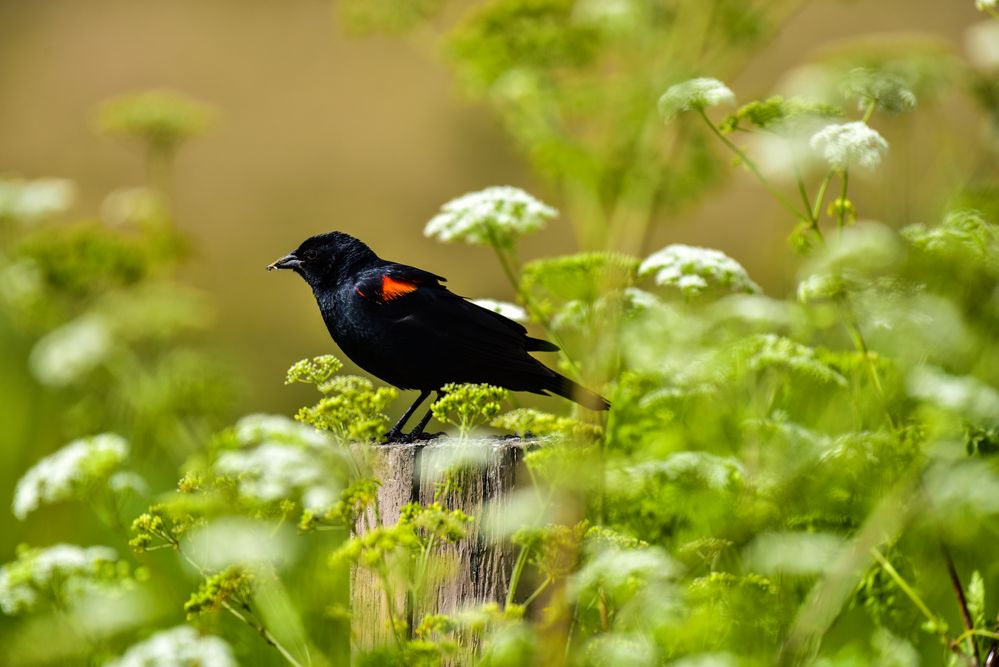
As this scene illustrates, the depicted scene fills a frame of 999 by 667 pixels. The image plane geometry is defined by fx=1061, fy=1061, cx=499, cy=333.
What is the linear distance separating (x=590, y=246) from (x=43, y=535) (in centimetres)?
247

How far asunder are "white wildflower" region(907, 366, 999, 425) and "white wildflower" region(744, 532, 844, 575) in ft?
1.46

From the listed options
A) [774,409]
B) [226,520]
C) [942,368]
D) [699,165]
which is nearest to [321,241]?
[226,520]

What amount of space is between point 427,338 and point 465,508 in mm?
539

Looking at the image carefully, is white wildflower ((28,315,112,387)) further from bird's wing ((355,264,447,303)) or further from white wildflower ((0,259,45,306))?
bird's wing ((355,264,447,303))

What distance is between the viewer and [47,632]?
11.2 feet

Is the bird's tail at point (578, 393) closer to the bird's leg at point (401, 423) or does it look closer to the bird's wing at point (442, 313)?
the bird's wing at point (442, 313)

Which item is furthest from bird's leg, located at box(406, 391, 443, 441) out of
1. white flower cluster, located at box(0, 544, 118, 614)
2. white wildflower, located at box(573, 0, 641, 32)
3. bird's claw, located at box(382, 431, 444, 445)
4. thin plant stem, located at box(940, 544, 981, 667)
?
white wildflower, located at box(573, 0, 641, 32)

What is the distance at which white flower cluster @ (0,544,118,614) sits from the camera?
2639 millimetres

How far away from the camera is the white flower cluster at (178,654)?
246 cm

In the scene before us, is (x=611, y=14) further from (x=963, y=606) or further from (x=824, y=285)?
(x=963, y=606)

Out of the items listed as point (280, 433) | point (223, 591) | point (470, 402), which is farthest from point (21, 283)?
point (470, 402)

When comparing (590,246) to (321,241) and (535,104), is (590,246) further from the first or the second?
(321,241)

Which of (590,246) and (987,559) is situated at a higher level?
(590,246)

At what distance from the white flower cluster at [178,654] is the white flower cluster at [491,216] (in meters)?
1.34
